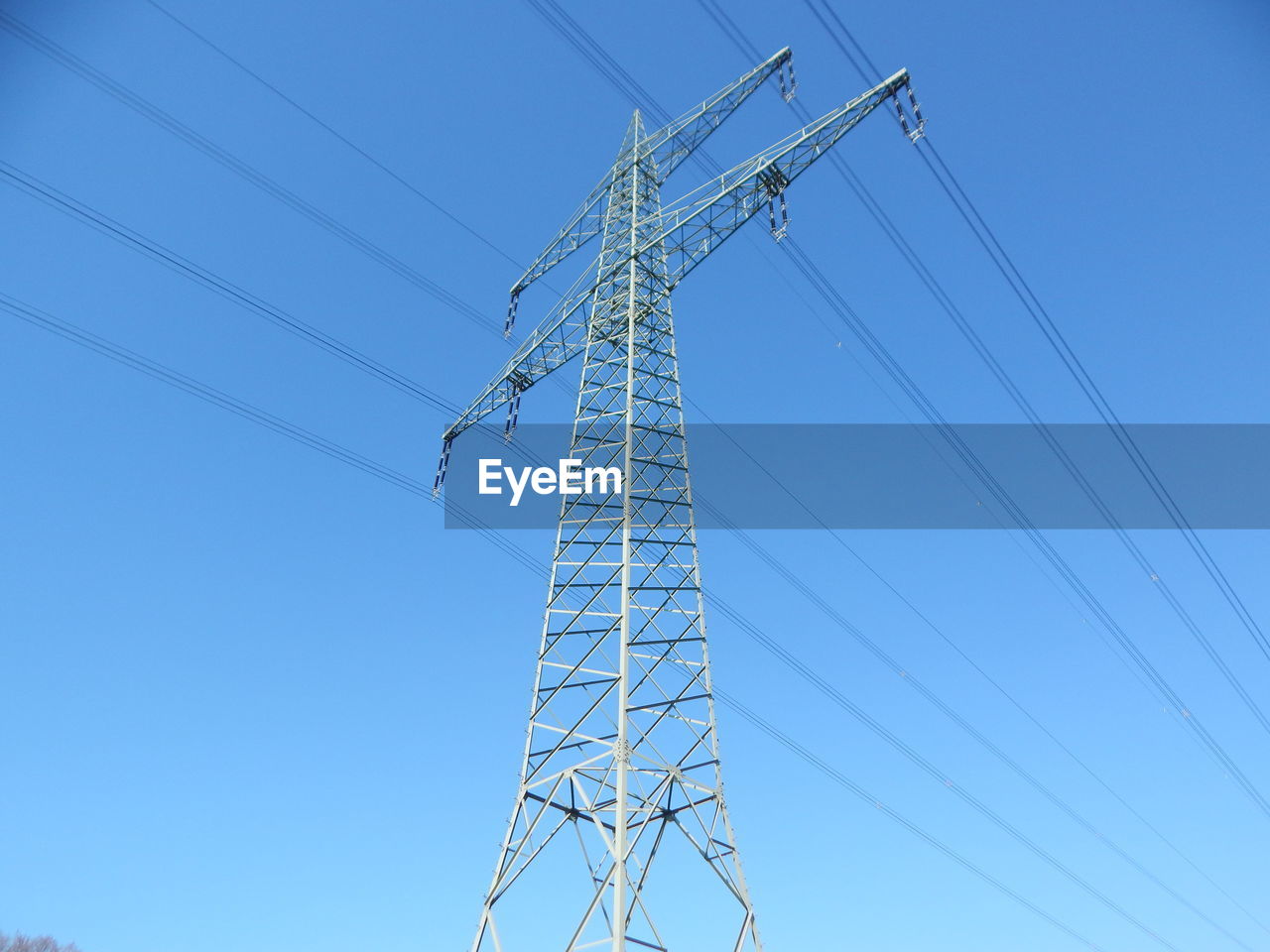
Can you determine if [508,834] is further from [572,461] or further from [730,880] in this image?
[572,461]

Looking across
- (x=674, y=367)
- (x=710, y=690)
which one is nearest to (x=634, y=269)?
(x=674, y=367)

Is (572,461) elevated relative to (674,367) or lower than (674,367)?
lower

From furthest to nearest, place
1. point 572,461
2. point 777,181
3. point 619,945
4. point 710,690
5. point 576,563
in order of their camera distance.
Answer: point 777,181 → point 572,461 → point 576,563 → point 710,690 → point 619,945

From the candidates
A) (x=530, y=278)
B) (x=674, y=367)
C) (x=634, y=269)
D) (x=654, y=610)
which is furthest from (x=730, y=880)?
(x=530, y=278)

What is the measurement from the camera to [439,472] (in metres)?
27.1

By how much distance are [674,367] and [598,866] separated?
11972mm

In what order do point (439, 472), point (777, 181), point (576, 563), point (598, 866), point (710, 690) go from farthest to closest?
point (439, 472) < point (777, 181) < point (576, 563) < point (710, 690) < point (598, 866)

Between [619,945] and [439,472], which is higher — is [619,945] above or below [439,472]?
below

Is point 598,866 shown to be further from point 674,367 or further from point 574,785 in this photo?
point 674,367

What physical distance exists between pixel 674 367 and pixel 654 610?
273 inches

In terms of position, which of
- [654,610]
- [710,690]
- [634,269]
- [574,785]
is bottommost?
[574,785]

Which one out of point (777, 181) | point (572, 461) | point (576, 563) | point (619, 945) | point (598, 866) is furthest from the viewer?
point (777, 181)

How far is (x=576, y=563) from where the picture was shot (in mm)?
19047

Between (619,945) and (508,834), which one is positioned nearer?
(619,945)
